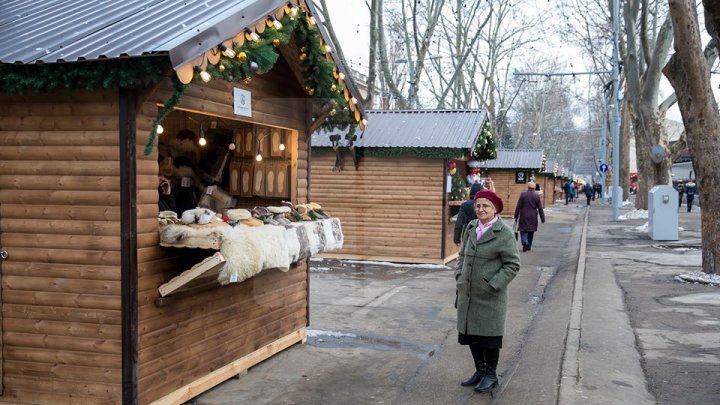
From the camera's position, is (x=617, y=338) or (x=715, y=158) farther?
(x=715, y=158)

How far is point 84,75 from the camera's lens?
4.85 metres

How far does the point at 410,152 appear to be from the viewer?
49.6 feet

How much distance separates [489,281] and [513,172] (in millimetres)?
31690

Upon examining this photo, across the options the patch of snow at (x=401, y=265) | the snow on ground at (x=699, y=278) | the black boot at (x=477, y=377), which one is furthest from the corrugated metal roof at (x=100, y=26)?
the patch of snow at (x=401, y=265)

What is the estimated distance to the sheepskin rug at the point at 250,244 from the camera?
17.3 feet

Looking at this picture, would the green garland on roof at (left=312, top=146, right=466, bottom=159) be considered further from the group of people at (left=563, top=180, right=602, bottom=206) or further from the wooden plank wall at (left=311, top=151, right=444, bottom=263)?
the group of people at (left=563, top=180, right=602, bottom=206)

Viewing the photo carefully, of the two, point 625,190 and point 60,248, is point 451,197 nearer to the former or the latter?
point 60,248

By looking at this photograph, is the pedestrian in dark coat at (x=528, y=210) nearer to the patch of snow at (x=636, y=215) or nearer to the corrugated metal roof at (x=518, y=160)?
the patch of snow at (x=636, y=215)

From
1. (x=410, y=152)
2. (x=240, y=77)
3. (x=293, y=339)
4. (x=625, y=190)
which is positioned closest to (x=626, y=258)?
(x=410, y=152)

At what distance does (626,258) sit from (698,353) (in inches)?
355

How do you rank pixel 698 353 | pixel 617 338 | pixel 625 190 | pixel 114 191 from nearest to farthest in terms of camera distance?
pixel 114 191 < pixel 698 353 < pixel 617 338 < pixel 625 190

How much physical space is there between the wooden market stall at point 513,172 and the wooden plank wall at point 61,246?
3156 cm

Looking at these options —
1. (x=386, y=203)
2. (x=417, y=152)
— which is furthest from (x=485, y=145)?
(x=386, y=203)

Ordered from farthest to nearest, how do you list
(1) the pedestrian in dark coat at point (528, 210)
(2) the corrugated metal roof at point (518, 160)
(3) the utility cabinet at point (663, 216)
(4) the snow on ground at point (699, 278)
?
(2) the corrugated metal roof at point (518, 160) → (3) the utility cabinet at point (663, 216) → (1) the pedestrian in dark coat at point (528, 210) → (4) the snow on ground at point (699, 278)
